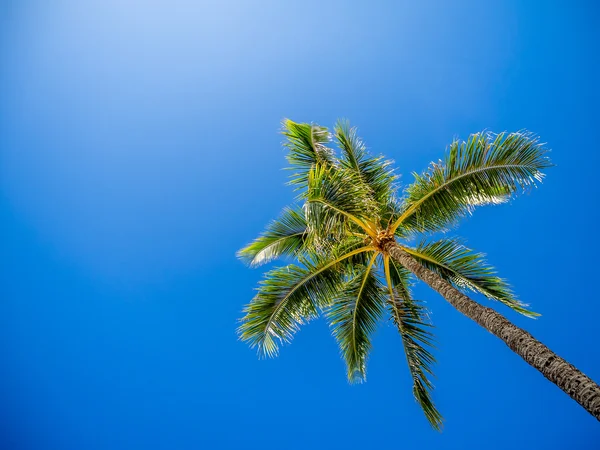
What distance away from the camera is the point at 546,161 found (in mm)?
8227

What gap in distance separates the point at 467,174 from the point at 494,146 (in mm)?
780

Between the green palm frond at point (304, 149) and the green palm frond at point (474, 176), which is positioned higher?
the green palm frond at point (304, 149)

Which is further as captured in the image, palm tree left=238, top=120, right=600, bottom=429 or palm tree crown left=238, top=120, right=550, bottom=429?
palm tree crown left=238, top=120, right=550, bottom=429

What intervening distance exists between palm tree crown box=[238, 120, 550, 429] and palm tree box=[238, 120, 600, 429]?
0.08ft

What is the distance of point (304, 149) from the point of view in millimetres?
10219

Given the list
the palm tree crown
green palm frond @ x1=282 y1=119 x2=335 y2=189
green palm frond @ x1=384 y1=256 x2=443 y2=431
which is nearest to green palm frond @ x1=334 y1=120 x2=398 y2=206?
the palm tree crown

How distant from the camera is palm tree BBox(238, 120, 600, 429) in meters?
8.27

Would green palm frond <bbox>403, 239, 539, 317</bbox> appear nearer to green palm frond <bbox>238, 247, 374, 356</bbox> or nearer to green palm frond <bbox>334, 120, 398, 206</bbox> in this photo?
green palm frond <bbox>334, 120, 398, 206</bbox>

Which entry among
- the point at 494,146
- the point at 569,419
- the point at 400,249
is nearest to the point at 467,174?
the point at 494,146

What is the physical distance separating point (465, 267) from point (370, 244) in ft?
7.81

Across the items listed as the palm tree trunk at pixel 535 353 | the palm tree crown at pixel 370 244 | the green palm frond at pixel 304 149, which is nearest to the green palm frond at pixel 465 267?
the palm tree crown at pixel 370 244

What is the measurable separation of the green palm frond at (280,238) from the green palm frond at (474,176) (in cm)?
284

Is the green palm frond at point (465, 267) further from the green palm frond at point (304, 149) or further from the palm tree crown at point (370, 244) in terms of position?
the green palm frond at point (304, 149)

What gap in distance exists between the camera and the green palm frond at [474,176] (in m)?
8.27
